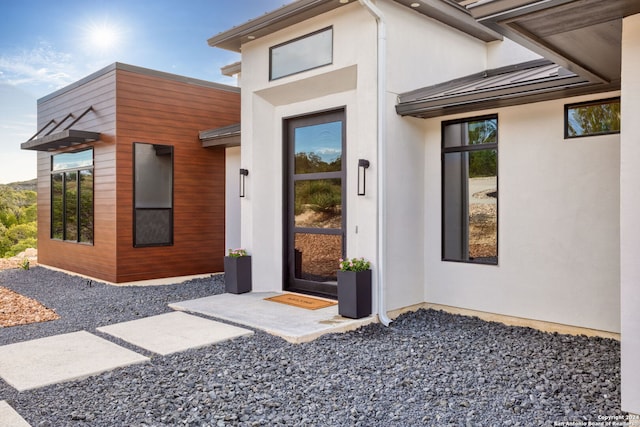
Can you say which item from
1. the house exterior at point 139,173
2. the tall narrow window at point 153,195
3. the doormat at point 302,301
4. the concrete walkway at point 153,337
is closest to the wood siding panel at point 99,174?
the house exterior at point 139,173

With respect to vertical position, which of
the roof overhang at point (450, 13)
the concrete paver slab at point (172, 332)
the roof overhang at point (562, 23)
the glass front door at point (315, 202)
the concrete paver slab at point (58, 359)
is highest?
the roof overhang at point (450, 13)

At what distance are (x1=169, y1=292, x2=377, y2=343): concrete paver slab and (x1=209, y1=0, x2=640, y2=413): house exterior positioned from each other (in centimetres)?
53

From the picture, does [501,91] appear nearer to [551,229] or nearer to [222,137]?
[551,229]

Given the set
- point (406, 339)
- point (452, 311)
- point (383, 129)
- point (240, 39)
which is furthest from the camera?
point (240, 39)

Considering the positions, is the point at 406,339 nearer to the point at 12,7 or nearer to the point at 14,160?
the point at 12,7

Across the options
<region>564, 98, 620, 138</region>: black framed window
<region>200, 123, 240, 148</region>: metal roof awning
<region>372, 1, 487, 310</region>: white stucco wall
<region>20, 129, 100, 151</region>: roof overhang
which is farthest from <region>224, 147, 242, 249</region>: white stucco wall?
<region>564, 98, 620, 138</region>: black framed window

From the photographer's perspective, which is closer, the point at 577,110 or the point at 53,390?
the point at 53,390

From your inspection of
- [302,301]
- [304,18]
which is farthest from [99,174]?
[304,18]

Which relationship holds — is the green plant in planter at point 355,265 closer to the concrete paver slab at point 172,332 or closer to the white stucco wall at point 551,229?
the white stucco wall at point 551,229

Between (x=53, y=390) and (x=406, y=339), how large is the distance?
310cm

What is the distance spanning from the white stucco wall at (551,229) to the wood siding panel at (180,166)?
5067 mm

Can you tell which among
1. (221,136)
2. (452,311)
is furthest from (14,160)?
(452,311)

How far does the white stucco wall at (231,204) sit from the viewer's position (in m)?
9.29

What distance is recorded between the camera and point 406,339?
4844 mm
